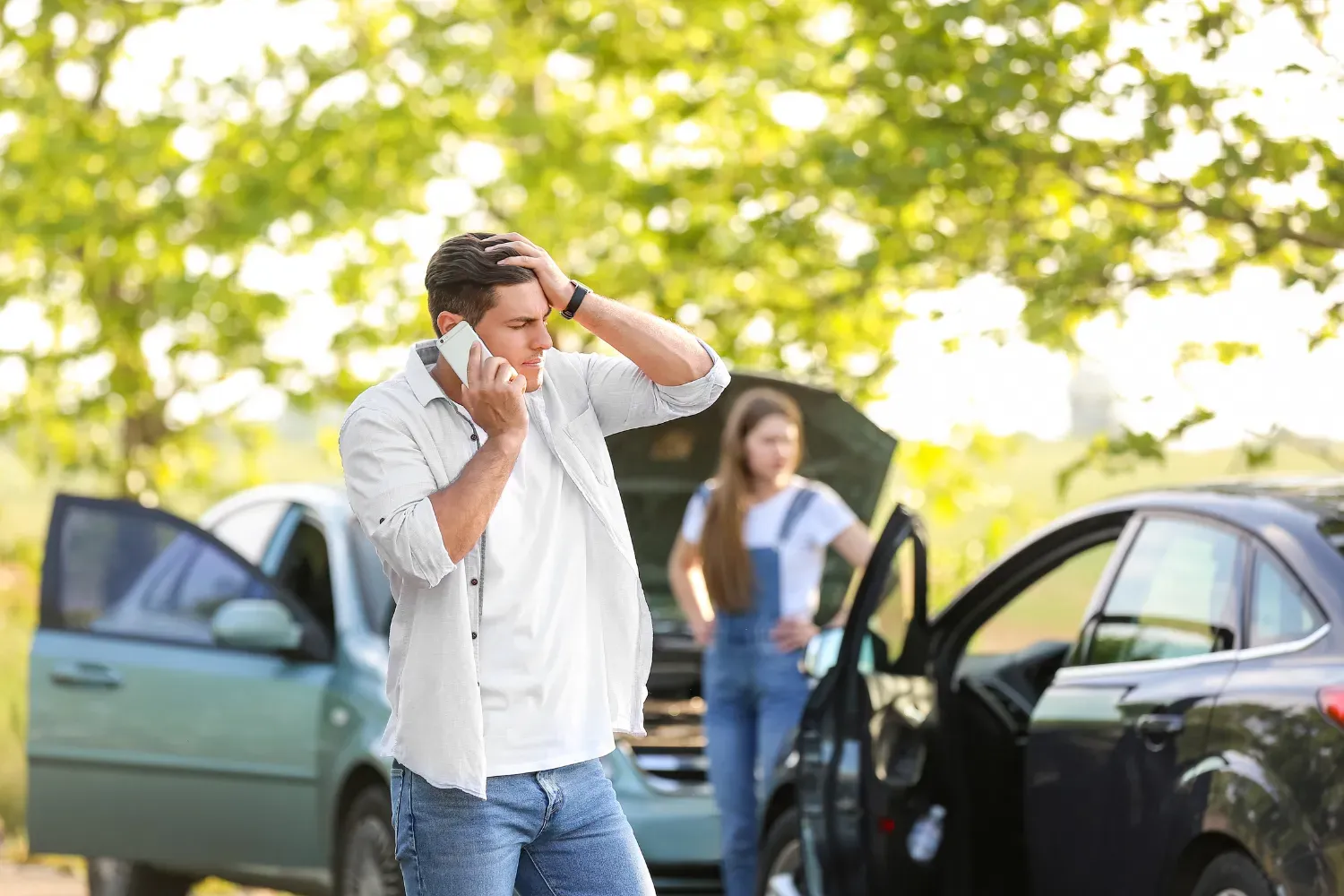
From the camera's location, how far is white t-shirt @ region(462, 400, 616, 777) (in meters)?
3.43

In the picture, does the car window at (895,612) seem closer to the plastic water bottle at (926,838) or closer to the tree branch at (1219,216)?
the plastic water bottle at (926,838)

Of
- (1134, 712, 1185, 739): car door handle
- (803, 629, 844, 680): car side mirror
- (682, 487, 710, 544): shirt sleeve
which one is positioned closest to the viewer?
(1134, 712, 1185, 739): car door handle

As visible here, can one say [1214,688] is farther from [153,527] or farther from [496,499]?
[153,527]

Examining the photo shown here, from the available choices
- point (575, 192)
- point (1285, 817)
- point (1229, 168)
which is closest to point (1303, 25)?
point (1229, 168)

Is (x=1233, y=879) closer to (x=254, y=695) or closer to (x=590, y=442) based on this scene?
(x=590, y=442)

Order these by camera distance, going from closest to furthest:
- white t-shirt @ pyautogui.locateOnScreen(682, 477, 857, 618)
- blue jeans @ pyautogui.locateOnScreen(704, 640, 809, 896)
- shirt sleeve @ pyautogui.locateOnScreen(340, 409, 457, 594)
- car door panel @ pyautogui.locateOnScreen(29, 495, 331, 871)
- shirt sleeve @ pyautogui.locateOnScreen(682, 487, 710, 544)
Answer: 1. shirt sleeve @ pyautogui.locateOnScreen(340, 409, 457, 594)
2. blue jeans @ pyautogui.locateOnScreen(704, 640, 809, 896)
3. white t-shirt @ pyautogui.locateOnScreen(682, 477, 857, 618)
4. shirt sleeve @ pyautogui.locateOnScreen(682, 487, 710, 544)
5. car door panel @ pyautogui.locateOnScreen(29, 495, 331, 871)

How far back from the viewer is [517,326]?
3459 mm

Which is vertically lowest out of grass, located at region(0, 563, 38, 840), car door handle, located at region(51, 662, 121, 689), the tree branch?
grass, located at region(0, 563, 38, 840)

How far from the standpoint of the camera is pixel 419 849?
349 centimetres

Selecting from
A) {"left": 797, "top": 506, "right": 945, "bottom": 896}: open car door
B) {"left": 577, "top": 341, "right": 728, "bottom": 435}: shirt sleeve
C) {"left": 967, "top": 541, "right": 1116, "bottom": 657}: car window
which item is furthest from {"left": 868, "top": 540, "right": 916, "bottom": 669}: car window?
{"left": 967, "top": 541, "right": 1116, "bottom": 657}: car window

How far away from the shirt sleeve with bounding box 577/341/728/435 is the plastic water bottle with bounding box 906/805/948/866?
93.1 inches

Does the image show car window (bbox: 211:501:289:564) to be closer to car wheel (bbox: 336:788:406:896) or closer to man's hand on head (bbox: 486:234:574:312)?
car wheel (bbox: 336:788:406:896)

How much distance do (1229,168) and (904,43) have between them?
1.59m

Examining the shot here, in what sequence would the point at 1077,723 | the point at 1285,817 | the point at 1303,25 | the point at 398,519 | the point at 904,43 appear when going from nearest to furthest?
the point at 398,519 → the point at 1285,817 → the point at 1077,723 → the point at 1303,25 → the point at 904,43
